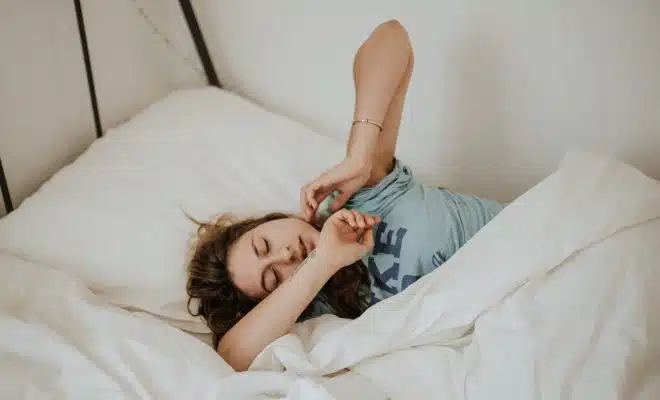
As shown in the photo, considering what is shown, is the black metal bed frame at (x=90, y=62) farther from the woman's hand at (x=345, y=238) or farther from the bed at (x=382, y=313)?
the woman's hand at (x=345, y=238)

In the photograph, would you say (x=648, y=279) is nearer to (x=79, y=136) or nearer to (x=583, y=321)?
(x=583, y=321)

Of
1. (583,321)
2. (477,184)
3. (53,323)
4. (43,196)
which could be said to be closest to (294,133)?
(477,184)

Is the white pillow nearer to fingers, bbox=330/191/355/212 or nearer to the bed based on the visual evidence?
the bed

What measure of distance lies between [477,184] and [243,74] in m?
0.64

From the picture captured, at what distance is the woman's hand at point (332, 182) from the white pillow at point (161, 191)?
6.4 inches

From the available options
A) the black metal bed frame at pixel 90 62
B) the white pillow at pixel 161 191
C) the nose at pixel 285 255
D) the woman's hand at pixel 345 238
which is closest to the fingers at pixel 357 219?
the woman's hand at pixel 345 238

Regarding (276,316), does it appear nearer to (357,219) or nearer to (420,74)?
(357,219)

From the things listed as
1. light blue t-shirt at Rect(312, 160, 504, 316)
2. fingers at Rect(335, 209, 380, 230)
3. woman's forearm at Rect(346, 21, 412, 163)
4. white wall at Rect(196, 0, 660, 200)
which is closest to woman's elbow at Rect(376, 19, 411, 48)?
woman's forearm at Rect(346, 21, 412, 163)

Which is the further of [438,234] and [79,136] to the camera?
[79,136]

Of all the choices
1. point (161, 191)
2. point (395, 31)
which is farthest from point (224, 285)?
point (395, 31)

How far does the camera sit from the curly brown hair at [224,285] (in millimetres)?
1164

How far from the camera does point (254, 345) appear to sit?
3.51ft

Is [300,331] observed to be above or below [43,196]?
below

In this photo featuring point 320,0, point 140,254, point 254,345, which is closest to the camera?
point 254,345
